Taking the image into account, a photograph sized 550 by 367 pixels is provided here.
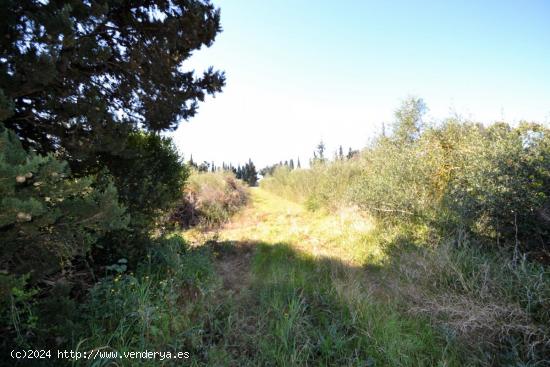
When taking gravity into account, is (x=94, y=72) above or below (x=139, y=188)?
above

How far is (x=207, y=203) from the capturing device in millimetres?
11008

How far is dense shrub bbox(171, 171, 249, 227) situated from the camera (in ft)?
33.1

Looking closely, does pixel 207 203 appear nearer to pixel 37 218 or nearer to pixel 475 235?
pixel 475 235

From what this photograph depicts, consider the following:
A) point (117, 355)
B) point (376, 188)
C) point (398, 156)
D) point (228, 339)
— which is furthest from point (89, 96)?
point (398, 156)

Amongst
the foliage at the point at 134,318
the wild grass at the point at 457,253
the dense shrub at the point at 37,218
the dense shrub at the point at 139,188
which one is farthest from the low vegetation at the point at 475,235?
the dense shrub at the point at 139,188

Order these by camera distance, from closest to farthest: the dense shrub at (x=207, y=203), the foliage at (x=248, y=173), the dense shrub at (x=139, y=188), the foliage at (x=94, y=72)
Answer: the foliage at (x=94, y=72)
the dense shrub at (x=139, y=188)
the dense shrub at (x=207, y=203)
the foliage at (x=248, y=173)

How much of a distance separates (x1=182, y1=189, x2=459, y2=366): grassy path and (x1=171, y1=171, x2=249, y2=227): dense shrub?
5328 mm

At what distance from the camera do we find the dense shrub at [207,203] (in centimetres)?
1009

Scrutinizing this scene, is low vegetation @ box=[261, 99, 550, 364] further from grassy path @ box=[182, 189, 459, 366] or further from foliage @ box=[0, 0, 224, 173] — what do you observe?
foliage @ box=[0, 0, 224, 173]

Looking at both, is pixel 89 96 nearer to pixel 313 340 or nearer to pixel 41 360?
pixel 41 360

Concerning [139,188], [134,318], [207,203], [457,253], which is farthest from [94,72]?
[207,203]

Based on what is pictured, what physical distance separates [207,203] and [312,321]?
867 cm

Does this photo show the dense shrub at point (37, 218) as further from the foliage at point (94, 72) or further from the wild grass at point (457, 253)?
the wild grass at point (457, 253)

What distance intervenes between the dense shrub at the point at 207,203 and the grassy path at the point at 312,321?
17.5 feet
